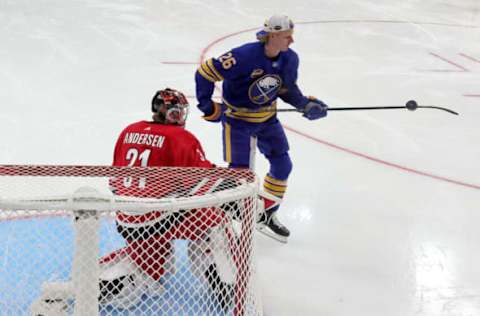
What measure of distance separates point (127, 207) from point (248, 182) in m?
0.38

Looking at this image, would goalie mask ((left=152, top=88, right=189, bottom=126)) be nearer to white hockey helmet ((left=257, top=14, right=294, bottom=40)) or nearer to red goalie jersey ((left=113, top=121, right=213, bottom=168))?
red goalie jersey ((left=113, top=121, right=213, bottom=168))

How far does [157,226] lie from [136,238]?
0.30 feet

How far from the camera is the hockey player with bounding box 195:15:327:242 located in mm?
2488

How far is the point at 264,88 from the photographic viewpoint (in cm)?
257

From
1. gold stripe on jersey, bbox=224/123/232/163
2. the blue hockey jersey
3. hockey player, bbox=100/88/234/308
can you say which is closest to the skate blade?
gold stripe on jersey, bbox=224/123/232/163

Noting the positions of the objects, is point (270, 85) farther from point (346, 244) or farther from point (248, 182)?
point (248, 182)

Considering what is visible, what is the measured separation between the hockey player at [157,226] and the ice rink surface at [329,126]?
2.11 ft

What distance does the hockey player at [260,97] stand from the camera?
2.49 meters

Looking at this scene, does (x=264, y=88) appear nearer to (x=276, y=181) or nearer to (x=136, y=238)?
(x=276, y=181)

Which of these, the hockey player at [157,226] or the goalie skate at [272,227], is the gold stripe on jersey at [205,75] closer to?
the hockey player at [157,226]

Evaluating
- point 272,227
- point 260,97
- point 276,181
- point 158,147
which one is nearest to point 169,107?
point 158,147

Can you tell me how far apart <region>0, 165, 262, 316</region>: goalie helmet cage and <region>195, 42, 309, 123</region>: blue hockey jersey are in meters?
0.78

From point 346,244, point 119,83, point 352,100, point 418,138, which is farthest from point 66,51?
point 346,244

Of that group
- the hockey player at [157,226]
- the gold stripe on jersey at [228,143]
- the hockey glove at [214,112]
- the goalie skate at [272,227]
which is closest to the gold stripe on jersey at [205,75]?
the hockey glove at [214,112]
